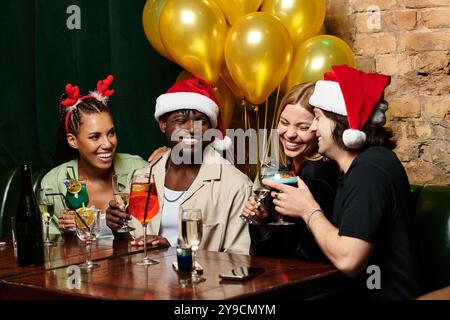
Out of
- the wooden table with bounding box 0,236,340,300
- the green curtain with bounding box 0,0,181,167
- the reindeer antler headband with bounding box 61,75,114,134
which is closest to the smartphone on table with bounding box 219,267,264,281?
the wooden table with bounding box 0,236,340,300

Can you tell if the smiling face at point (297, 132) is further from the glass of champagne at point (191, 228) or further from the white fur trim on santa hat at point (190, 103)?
the glass of champagne at point (191, 228)

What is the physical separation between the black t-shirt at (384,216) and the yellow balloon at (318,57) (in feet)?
2.32

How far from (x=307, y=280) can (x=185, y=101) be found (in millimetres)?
1073

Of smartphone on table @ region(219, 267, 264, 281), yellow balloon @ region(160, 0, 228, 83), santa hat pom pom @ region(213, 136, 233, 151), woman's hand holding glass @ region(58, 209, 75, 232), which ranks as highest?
yellow balloon @ region(160, 0, 228, 83)

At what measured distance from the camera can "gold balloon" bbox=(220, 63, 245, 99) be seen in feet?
9.95

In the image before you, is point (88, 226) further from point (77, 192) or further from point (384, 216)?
point (384, 216)

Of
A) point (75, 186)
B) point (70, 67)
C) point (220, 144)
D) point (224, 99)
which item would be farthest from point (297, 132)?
point (70, 67)

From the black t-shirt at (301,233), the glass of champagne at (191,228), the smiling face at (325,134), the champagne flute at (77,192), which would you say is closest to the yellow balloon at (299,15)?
the black t-shirt at (301,233)

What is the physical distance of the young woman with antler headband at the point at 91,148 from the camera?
2930 mm

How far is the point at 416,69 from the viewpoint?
2891 mm

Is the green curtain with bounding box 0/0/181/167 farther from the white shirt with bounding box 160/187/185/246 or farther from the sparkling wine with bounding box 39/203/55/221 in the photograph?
the sparkling wine with bounding box 39/203/55/221

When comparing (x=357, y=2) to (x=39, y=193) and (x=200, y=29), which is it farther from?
(x=39, y=193)

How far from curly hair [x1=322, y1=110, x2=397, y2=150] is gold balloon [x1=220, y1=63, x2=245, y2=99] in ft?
2.99

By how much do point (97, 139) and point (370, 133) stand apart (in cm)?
123
